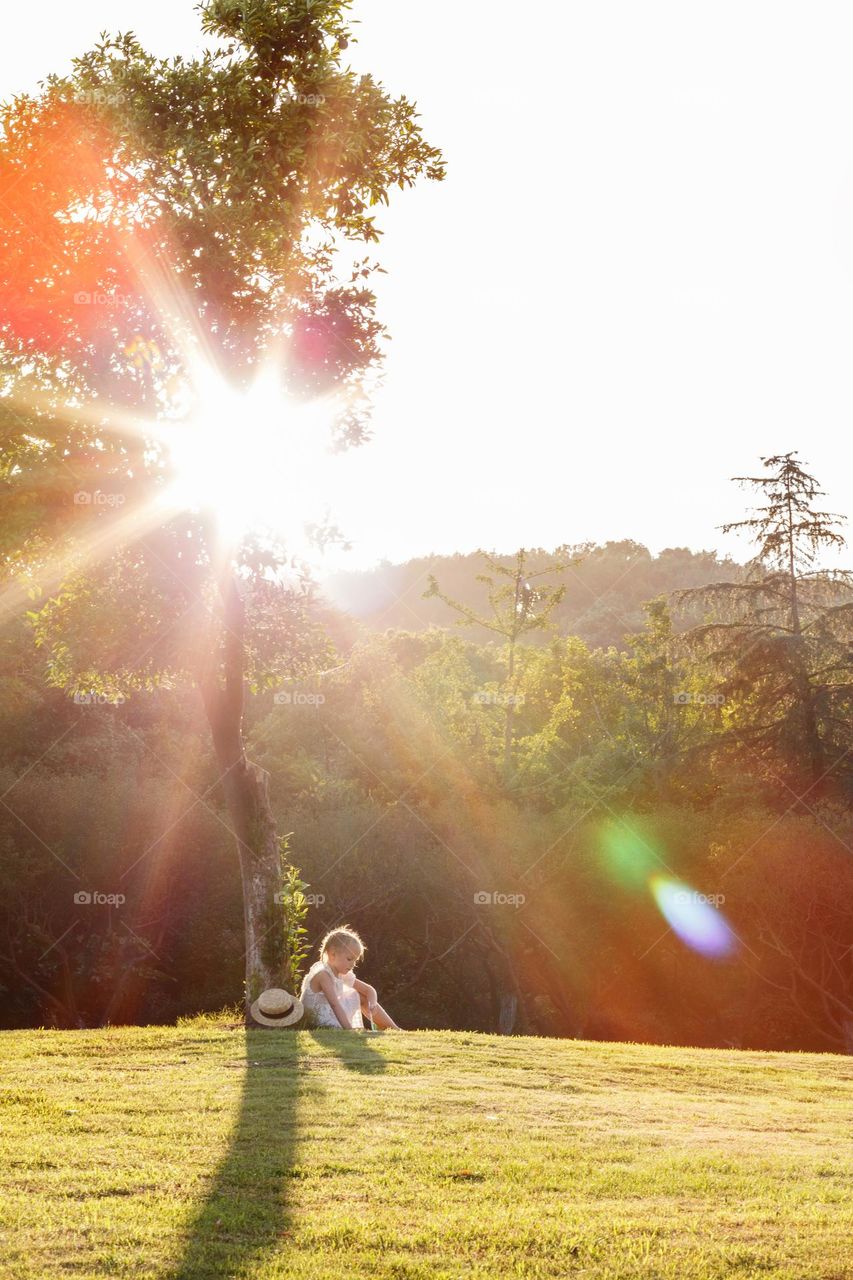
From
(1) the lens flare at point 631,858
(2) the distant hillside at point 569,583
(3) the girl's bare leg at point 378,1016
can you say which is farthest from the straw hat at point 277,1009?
(2) the distant hillside at point 569,583

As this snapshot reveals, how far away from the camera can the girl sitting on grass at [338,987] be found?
1247 centimetres

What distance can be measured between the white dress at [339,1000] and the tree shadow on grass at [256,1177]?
85.0 inches

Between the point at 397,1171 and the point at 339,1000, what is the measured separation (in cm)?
692

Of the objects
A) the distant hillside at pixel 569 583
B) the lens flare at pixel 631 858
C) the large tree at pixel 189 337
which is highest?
the distant hillside at pixel 569 583

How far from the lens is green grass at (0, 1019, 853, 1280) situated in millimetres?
4703

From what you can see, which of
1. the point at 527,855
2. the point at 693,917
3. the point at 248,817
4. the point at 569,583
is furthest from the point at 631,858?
the point at 569,583

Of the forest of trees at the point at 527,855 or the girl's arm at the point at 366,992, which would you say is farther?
the forest of trees at the point at 527,855

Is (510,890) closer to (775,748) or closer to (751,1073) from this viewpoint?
(775,748)

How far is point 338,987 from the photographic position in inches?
507

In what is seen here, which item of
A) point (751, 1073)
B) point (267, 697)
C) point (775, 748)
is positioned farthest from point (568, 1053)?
point (267, 697)

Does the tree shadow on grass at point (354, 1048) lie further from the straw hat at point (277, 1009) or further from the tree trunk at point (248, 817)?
the tree trunk at point (248, 817)

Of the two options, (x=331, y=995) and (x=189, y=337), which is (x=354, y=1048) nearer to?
(x=331, y=995)

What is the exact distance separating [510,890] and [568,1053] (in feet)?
79.9

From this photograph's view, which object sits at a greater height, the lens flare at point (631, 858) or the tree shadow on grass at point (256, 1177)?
the tree shadow on grass at point (256, 1177)
